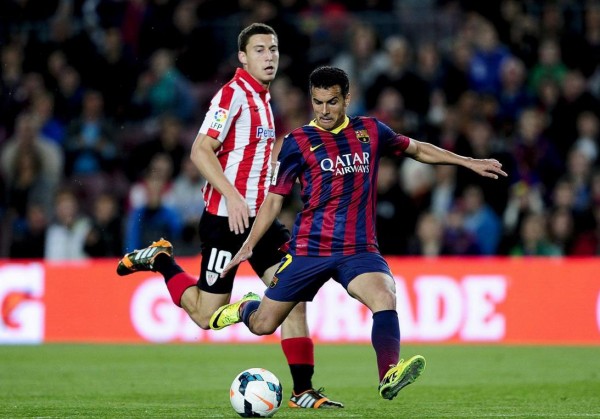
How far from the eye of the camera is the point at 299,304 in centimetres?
862

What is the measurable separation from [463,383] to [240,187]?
2.80m

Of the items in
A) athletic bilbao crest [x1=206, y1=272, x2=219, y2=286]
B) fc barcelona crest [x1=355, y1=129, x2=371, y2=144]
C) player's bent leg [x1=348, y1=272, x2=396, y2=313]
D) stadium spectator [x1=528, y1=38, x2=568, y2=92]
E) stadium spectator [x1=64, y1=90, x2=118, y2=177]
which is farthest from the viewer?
stadium spectator [x1=528, y1=38, x2=568, y2=92]

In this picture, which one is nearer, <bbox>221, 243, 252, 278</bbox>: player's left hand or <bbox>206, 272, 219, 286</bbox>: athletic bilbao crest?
<bbox>221, 243, 252, 278</bbox>: player's left hand

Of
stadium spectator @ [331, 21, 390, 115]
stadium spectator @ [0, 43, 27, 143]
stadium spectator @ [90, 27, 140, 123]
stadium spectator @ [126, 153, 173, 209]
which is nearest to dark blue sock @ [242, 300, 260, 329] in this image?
stadium spectator @ [126, 153, 173, 209]

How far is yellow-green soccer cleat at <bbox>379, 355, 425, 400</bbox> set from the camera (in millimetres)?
6980

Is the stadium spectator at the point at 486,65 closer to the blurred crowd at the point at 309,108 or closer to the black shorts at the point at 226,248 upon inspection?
the blurred crowd at the point at 309,108

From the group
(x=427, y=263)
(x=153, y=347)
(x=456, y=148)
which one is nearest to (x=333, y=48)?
(x=456, y=148)

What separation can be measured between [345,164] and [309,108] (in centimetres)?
895

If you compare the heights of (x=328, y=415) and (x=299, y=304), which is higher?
(x=299, y=304)

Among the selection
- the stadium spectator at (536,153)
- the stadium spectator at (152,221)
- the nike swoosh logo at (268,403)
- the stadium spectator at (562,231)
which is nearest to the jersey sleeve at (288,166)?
the nike swoosh logo at (268,403)

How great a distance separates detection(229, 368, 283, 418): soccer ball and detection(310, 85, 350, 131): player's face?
5.33ft

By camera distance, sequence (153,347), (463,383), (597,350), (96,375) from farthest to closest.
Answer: (153,347) < (597,350) < (96,375) < (463,383)

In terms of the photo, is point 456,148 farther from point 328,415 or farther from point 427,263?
point 328,415

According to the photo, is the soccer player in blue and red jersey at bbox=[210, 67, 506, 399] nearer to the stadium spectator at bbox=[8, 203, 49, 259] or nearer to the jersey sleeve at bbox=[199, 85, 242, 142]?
the jersey sleeve at bbox=[199, 85, 242, 142]
